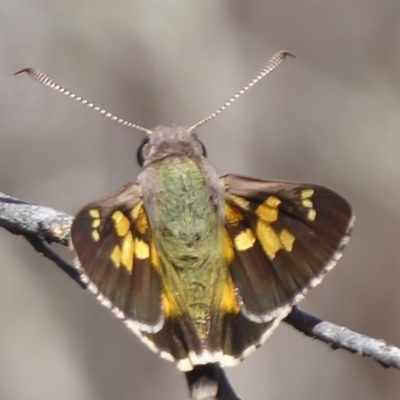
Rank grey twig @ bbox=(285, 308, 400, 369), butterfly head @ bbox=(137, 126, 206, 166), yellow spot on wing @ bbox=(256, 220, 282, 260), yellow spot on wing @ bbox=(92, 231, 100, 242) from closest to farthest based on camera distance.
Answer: grey twig @ bbox=(285, 308, 400, 369) → yellow spot on wing @ bbox=(92, 231, 100, 242) → yellow spot on wing @ bbox=(256, 220, 282, 260) → butterfly head @ bbox=(137, 126, 206, 166)

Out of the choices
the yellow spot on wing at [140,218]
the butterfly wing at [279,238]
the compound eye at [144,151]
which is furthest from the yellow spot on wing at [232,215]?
the compound eye at [144,151]

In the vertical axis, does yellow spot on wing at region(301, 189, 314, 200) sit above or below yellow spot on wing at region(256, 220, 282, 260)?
above

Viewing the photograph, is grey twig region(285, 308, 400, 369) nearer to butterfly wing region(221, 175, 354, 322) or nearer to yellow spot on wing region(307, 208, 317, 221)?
butterfly wing region(221, 175, 354, 322)

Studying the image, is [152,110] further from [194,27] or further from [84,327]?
[84,327]

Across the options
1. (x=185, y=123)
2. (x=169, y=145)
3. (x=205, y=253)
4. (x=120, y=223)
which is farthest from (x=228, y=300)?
(x=185, y=123)

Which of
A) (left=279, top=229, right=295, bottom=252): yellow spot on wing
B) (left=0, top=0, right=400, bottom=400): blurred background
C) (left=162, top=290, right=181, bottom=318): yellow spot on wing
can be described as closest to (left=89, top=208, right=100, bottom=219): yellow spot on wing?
(left=162, top=290, right=181, bottom=318): yellow spot on wing

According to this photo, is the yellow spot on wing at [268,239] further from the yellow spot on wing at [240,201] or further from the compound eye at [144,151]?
the compound eye at [144,151]

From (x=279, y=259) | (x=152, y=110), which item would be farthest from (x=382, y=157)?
(x=279, y=259)
